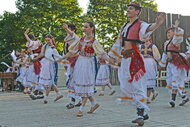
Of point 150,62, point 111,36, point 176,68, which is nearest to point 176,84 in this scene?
point 176,68

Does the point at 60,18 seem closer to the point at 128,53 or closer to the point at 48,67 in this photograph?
the point at 48,67

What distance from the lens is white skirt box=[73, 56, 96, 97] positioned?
18.3 feet

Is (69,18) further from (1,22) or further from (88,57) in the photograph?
(88,57)

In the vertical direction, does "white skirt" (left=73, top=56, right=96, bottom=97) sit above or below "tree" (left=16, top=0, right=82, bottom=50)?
below

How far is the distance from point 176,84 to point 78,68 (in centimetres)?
240

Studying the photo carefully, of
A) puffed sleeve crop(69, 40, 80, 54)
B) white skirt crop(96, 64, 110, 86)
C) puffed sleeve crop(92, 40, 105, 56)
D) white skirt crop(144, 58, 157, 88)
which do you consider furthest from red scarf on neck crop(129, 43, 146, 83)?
white skirt crop(96, 64, 110, 86)

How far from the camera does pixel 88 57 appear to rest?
564 cm

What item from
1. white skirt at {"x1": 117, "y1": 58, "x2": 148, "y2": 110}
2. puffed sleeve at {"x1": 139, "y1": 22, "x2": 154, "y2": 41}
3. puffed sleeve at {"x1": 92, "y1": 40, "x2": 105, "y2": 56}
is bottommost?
white skirt at {"x1": 117, "y1": 58, "x2": 148, "y2": 110}

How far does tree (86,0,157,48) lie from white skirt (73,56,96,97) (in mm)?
23341

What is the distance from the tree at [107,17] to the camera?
96.0 feet

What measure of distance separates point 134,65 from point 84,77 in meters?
1.31

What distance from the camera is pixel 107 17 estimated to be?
29.5m

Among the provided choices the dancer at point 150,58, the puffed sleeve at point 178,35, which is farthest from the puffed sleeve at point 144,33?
the dancer at point 150,58

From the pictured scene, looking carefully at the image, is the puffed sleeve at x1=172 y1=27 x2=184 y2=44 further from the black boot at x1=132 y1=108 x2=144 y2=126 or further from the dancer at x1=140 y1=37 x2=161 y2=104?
the black boot at x1=132 y1=108 x2=144 y2=126
